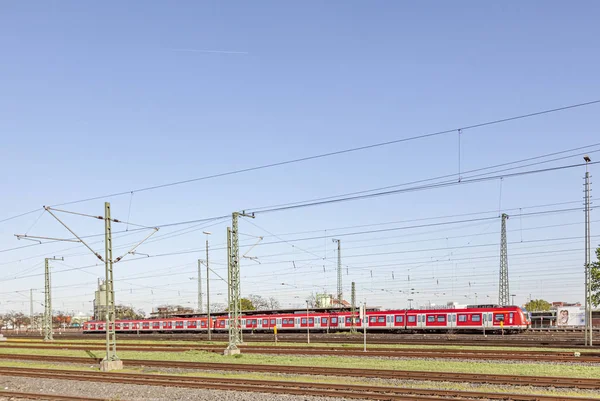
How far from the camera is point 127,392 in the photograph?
874 inches

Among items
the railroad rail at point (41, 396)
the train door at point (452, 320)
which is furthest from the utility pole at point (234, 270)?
the train door at point (452, 320)

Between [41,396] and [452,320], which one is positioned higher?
[41,396]

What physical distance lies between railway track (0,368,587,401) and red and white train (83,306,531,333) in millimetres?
27417

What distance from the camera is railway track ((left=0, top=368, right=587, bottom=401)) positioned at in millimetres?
18438

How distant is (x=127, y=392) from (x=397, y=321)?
157ft

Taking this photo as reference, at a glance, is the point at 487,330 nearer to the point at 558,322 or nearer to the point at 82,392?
the point at 558,322

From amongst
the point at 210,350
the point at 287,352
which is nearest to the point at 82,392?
the point at 287,352

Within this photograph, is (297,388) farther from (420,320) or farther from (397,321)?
(397,321)

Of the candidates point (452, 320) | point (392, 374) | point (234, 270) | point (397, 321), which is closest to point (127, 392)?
point (392, 374)

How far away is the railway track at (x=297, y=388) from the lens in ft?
60.5

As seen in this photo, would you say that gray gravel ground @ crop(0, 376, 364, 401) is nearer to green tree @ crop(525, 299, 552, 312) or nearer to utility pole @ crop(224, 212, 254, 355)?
utility pole @ crop(224, 212, 254, 355)

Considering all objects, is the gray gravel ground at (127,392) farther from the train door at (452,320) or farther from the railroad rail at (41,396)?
the train door at (452,320)

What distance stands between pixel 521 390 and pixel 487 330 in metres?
44.5

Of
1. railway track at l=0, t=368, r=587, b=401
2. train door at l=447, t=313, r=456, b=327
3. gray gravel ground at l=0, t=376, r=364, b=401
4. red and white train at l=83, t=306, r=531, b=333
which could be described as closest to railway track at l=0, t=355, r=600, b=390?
railway track at l=0, t=368, r=587, b=401
